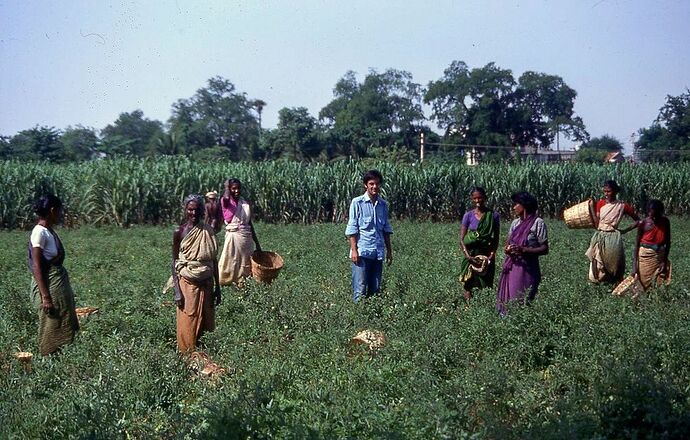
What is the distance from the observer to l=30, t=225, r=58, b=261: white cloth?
6.16 meters

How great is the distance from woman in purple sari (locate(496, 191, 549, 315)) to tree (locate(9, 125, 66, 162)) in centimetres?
3512

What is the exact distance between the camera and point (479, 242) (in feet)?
26.6

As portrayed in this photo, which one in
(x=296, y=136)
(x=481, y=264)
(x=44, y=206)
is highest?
(x=296, y=136)

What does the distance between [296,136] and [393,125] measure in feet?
40.1

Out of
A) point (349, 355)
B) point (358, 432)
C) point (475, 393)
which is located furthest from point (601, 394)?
point (349, 355)

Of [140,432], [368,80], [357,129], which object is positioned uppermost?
[368,80]

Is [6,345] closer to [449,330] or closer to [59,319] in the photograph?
[59,319]

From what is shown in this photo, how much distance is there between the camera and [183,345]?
6816 millimetres

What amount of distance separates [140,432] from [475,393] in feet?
6.85

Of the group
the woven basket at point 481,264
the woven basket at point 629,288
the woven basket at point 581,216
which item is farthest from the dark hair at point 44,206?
the woven basket at point 581,216

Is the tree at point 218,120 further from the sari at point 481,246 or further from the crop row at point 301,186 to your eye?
the sari at point 481,246

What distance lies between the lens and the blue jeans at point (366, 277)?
8031 mm

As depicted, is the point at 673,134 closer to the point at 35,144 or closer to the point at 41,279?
the point at 35,144

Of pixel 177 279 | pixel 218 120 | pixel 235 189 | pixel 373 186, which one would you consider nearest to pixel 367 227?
pixel 373 186
